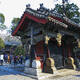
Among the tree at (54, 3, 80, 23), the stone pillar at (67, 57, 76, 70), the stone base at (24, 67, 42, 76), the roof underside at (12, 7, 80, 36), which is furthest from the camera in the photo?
the tree at (54, 3, 80, 23)

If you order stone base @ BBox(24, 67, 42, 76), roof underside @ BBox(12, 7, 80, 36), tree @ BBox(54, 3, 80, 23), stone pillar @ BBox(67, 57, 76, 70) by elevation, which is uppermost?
tree @ BBox(54, 3, 80, 23)

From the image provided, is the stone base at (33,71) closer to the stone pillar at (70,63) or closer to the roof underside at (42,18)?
the roof underside at (42,18)

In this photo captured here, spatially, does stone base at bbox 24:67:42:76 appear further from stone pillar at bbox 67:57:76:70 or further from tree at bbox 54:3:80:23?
tree at bbox 54:3:80:23

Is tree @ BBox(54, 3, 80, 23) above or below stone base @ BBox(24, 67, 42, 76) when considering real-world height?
above

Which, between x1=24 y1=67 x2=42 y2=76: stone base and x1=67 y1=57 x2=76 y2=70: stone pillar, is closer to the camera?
x1=24 y1=67 x2=42 y2=76: stone base

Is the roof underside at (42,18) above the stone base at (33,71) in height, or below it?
above

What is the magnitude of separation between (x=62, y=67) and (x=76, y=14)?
2032 cm

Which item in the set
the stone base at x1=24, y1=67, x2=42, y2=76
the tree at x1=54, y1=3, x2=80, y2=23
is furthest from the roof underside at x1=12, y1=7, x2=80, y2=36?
the tree at x1=54, y1=3, x2=80, y2=23

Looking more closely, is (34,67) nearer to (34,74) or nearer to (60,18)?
(34,74)

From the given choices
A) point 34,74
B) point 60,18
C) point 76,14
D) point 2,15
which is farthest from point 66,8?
point 34,74

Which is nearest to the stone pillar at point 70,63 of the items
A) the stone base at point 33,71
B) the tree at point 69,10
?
the stone base at point 33,71

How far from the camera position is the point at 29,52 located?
9008 millimetres

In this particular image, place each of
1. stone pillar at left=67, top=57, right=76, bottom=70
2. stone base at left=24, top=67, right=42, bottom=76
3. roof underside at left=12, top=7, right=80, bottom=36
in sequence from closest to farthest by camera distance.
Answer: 1. roof underside at left=12, top=7, right=80, bottom=36
2. stone base at left=24, top=67, right=42, bottom=76
3. stone pillar at left=67, top=57, right=76, bottom=70

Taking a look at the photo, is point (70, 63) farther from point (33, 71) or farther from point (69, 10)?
point (69, 10)
